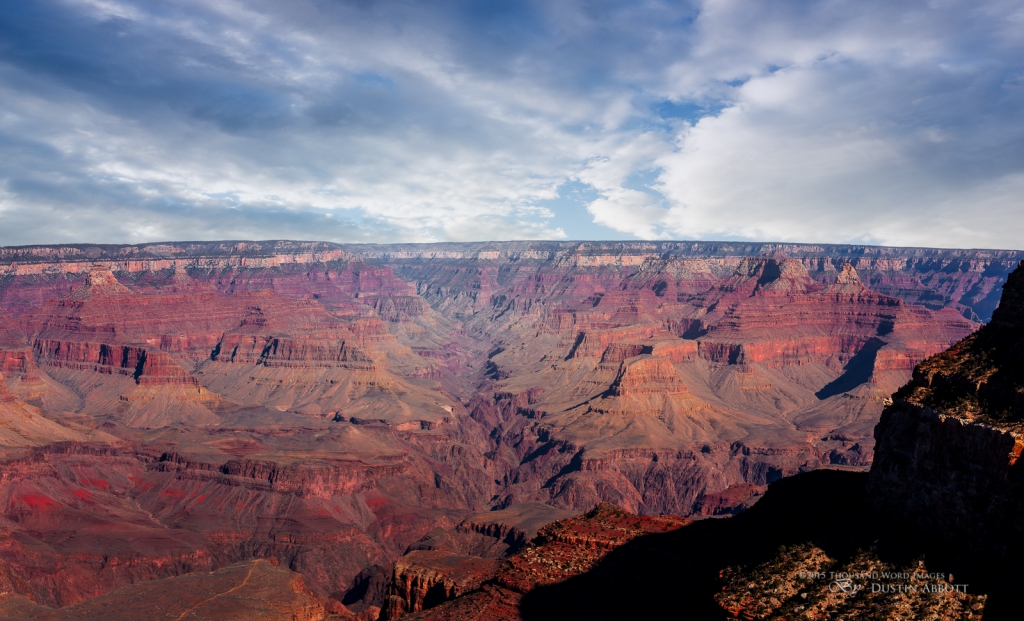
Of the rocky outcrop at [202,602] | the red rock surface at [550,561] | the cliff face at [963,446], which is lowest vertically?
the rocky outcrop at [202,602]

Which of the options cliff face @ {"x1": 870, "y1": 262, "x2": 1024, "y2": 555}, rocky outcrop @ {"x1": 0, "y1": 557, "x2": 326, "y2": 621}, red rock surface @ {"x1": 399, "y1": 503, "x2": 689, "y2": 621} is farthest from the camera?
rocky outcrop @ {"x1": 0, "y1": 557, "x2": 326, "y2": 621}

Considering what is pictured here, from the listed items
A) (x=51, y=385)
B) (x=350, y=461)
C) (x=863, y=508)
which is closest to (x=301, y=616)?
(x=863, y=508)

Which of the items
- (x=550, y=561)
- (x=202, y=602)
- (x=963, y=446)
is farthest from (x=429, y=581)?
(x=963, y=446)

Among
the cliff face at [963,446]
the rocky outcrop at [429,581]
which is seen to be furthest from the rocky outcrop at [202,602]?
the cliff face at [963,446]

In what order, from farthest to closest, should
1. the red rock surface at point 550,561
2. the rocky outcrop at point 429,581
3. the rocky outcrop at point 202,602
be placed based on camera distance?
Answer: the rocky outcrop at point 202,602 → the rocky outcrop at point 429,581 → the red rock surface at point 550,561

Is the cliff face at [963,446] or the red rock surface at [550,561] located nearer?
the cliff face at [963,446]

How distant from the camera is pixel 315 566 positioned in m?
117

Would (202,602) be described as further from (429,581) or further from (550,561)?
(550,561)

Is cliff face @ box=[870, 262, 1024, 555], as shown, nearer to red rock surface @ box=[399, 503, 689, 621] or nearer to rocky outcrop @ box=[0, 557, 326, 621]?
red rock surface @ box=[399, 503, 689, 621]

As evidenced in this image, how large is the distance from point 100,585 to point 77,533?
49.0 ft

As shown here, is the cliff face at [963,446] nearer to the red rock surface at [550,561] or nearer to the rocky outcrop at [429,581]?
the red rock surface at [550,561]

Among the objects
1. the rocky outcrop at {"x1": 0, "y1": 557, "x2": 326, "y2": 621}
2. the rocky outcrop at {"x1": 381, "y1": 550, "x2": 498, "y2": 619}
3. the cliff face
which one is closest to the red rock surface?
the rocky outcrop at {"x1": 381, "y1": 550, "x2": 498, "y2": 619}

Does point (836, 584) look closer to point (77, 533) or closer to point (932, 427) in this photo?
point (932, 427)

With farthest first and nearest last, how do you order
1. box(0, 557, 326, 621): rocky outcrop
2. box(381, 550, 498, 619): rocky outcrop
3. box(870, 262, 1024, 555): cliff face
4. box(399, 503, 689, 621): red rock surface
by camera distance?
box(0, 557, 326, 621): rocky outcrop → box(381, 550, 498, 619): rocky outcrop → box(399, 503, 689, 621): red rock surface → box(870, 262, 1024, 555): cliff face
